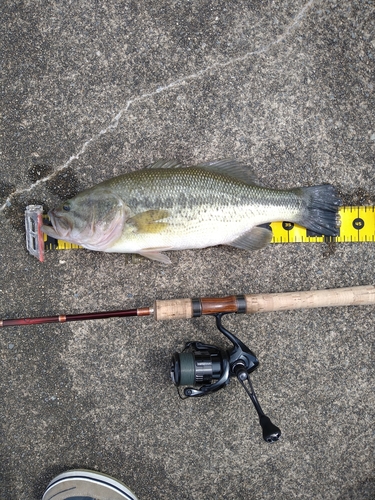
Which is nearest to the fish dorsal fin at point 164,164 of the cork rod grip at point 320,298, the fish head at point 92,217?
the fish head at point 92,217

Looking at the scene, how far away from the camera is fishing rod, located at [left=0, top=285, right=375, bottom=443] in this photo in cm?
271

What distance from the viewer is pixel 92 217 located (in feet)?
8.87

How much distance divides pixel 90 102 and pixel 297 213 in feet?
5.78

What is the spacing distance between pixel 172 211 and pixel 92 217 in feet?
1.77

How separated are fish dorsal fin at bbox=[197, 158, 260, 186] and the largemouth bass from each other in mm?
11

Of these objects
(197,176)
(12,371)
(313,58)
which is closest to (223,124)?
(197,176)

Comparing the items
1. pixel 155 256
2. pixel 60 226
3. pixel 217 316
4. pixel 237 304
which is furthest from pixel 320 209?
pixel 60 226

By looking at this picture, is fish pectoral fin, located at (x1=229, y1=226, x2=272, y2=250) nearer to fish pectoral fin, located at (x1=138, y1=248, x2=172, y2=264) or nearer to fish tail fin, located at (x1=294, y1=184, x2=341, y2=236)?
fish tail fin, located at (x1=294, y1=184, x2=341, y2=236)

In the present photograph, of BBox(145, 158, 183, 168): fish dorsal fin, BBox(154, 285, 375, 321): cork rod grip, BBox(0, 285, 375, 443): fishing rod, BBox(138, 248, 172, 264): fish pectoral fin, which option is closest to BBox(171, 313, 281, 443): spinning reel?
BBox(0, 285, 375, 443): fishing rod

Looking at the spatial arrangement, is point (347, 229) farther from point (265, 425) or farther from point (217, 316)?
point (265, 425)

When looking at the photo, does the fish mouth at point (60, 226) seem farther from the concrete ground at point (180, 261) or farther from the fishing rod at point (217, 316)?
the fishing rod at point (217, 316)

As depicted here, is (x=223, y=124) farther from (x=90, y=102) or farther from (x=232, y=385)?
(x=232, y=385)

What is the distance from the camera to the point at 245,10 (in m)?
3.10

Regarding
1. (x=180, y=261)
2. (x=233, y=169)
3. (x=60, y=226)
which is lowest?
(x=180, y=261)
